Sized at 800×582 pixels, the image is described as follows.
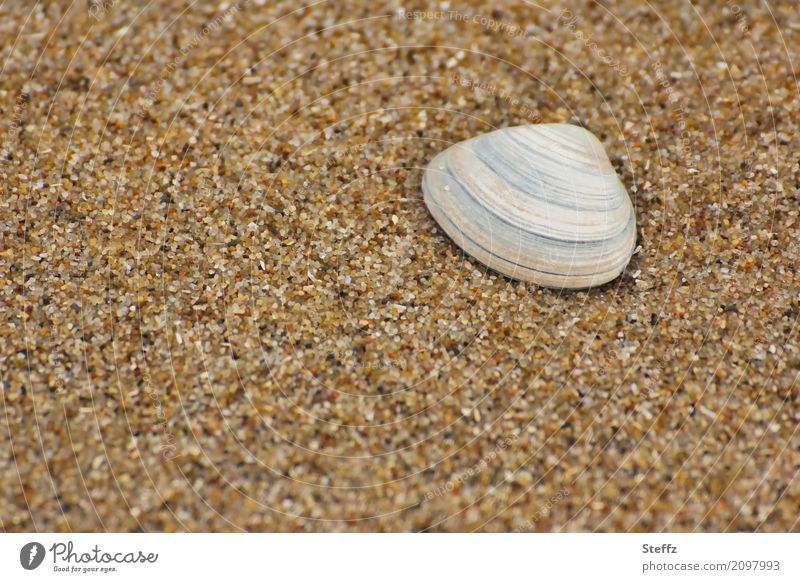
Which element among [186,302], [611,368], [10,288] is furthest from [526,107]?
[10,288]

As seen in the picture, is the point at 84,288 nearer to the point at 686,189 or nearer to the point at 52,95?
the point at 52,95

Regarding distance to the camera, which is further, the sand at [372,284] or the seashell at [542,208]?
the seashell at [542,208]

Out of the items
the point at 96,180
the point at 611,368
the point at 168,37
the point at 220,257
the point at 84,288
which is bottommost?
the point at 611,368

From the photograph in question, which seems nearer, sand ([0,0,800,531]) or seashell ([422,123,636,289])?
sand ([0,0,800,531])
